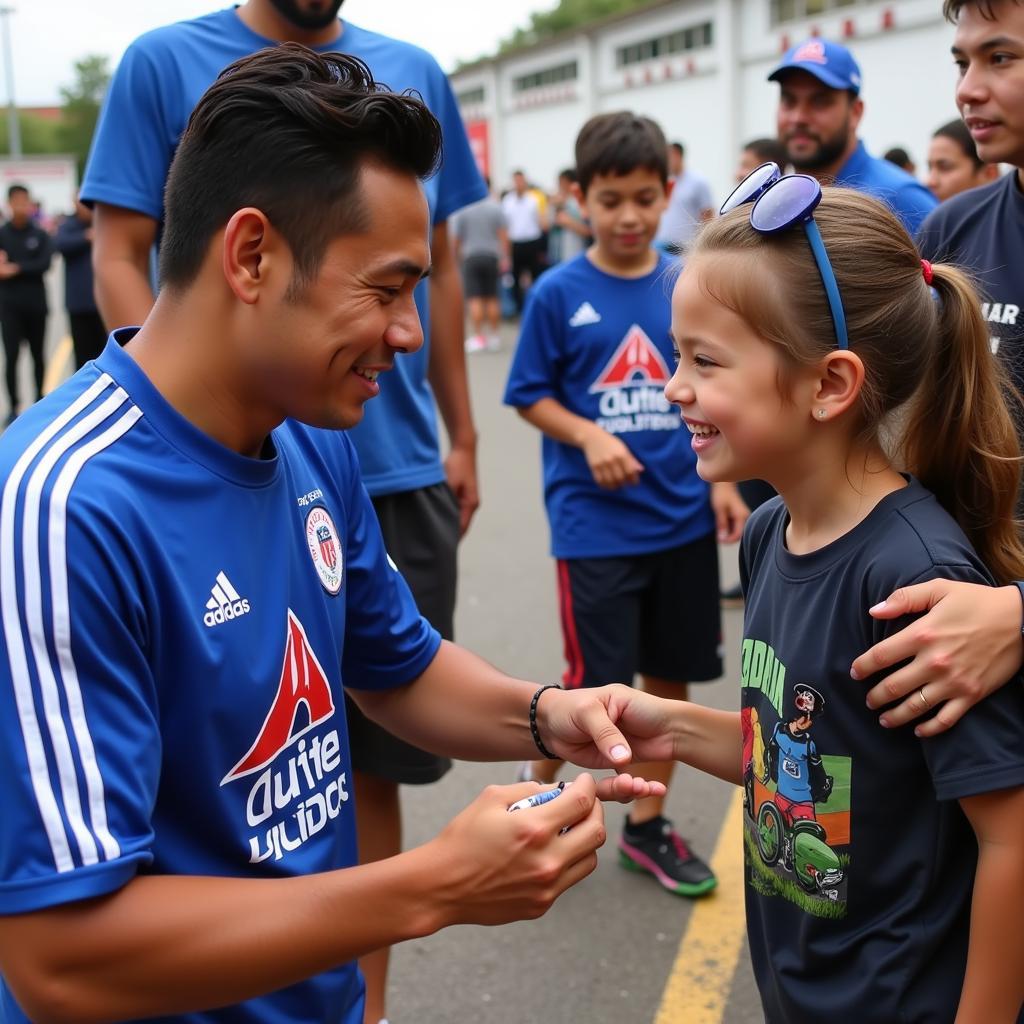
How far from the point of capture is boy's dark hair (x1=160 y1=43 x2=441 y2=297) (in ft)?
5.29

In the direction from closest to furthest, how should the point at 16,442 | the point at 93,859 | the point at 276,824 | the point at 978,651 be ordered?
the point at 93,859 → the point at 16,442 → the point at 978,651 → the point at 276,824

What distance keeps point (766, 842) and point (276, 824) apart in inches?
28.9

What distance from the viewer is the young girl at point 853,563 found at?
1.63m

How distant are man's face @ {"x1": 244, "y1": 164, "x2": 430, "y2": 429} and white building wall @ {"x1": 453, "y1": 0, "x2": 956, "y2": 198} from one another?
2027 cm

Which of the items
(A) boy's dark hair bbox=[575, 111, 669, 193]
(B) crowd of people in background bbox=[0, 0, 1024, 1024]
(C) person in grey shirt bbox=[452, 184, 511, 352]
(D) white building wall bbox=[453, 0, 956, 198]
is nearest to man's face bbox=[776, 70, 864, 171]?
(A) boy's dark hair bbox=[575, 111, 669, 193]

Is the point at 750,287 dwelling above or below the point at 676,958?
above

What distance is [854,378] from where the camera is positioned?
5.72 ft

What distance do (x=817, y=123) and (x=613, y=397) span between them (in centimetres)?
168

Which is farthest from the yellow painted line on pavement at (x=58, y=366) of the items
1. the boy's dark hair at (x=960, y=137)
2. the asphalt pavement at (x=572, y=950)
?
the asphalt pavement at (x=572, y=950)

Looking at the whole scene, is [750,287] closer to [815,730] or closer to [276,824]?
[815,730]

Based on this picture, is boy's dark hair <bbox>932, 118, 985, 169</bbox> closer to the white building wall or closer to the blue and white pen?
the blue and white pen

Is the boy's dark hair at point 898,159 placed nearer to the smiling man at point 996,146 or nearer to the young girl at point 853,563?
the smiling man at point 996,146

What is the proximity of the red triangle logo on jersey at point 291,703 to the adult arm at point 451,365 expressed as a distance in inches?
61.3

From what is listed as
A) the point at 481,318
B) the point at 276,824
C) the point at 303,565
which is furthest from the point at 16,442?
the point at 481,318
